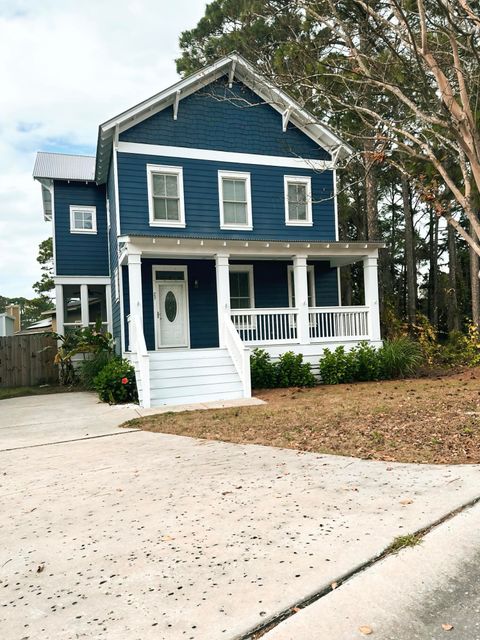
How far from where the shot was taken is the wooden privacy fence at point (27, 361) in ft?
52.0

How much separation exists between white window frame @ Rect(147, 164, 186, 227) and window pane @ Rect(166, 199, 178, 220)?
11cm

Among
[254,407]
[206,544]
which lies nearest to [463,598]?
[206,544]

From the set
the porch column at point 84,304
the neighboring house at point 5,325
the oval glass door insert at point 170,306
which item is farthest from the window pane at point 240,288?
the neighboring house at point 5,325

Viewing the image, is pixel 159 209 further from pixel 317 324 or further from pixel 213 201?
pixel 317 324

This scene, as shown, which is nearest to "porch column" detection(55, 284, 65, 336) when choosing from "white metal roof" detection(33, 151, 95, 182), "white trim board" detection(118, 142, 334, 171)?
"white metal roof" detection(33, 151, 95, 182)

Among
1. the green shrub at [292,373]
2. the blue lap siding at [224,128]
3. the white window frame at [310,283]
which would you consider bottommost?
the green shrub at [292,373]

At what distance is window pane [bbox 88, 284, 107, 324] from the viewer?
17312 millimetres

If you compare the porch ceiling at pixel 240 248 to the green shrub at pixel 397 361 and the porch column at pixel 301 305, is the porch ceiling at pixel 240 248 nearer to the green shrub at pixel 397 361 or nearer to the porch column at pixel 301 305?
the porch column at pixel 301 305

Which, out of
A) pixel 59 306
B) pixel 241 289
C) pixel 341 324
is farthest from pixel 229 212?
pixel 59 306

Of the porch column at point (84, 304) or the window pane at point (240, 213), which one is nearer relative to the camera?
the window pane at point (240, 213)

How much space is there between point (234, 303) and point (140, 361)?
5.09 meters

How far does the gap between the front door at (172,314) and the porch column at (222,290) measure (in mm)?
2125

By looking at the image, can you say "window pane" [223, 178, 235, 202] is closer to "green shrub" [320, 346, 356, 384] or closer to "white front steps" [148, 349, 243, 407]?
"white front steps" [148, 349, 243, 407]

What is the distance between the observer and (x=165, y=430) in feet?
23.2
